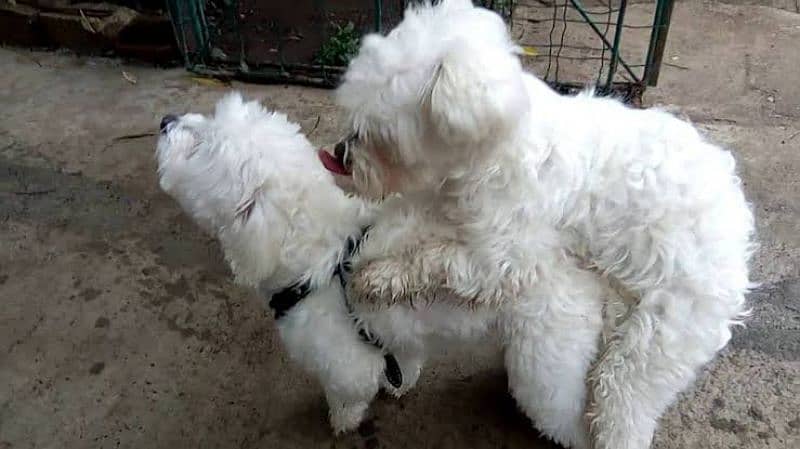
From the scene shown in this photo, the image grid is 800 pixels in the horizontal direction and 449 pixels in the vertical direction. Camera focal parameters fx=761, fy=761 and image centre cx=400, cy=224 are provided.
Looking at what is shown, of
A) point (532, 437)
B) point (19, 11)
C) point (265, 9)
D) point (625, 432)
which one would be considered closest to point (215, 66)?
point (265, 9)

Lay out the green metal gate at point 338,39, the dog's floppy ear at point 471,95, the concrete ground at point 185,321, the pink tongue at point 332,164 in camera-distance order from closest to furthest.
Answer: the dog's floppy ear at point 471,95
the pink tongue at point 332,164
the concrete ground at point 185,321
the green metal gate at point 338,39

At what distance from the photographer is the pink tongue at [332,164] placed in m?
2.23

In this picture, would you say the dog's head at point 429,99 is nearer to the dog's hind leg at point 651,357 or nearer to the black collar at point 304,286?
the black collar at point 304,286

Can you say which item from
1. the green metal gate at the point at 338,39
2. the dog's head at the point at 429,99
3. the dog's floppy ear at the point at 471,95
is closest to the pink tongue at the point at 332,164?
the dog's head at the point at 429,99

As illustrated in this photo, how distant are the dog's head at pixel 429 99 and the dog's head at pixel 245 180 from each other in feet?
0.50

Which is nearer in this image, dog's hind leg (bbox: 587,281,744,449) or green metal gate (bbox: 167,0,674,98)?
dog's hind leg (bbox: 587,281,744,449)

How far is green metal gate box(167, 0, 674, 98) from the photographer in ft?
14.3

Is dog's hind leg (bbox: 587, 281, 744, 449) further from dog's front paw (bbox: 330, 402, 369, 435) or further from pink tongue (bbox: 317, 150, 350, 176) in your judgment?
pink tongue (bbox: 317, 150, 350, 176)

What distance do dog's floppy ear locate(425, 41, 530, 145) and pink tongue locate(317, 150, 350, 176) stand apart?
36 cm

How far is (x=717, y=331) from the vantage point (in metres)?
2.14

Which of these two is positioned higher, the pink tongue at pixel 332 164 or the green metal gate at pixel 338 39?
the pink tongue at pixel 332 164

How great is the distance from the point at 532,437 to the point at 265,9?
130 inches

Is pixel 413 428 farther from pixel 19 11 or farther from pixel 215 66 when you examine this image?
pixel 19 11

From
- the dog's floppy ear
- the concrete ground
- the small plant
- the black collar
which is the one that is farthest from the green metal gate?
the dog's floppy ear
